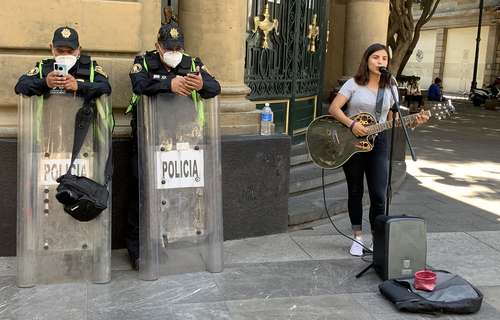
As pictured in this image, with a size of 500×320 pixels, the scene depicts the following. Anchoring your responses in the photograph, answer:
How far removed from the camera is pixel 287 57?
7648 mm

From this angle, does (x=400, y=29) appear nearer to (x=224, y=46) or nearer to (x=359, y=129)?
(x=224, y=46)

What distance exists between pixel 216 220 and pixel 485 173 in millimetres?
6475

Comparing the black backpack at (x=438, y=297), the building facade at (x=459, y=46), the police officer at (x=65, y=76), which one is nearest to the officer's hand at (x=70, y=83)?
the police officer at (x=65, y=76)

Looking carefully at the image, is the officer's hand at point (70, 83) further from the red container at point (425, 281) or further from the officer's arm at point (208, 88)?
the red container at point (425, 281)

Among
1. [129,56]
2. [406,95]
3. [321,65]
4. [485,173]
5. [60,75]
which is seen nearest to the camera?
[60,75]

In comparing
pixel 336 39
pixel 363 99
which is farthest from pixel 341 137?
pixel 336 39

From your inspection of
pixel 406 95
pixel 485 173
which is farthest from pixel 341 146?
pixel 406 95

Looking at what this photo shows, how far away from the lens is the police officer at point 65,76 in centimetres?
415

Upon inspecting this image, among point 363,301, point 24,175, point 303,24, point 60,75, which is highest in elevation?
point 303,24

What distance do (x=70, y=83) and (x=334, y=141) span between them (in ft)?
7.40

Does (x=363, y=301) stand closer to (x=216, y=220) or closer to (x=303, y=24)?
(x=216, y=220)

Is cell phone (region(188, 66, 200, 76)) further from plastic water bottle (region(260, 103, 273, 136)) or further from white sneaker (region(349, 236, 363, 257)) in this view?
white sneaker (region(349, 236, 363, 257))

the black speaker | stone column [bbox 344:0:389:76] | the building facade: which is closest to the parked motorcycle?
the building facade

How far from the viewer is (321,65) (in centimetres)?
901
